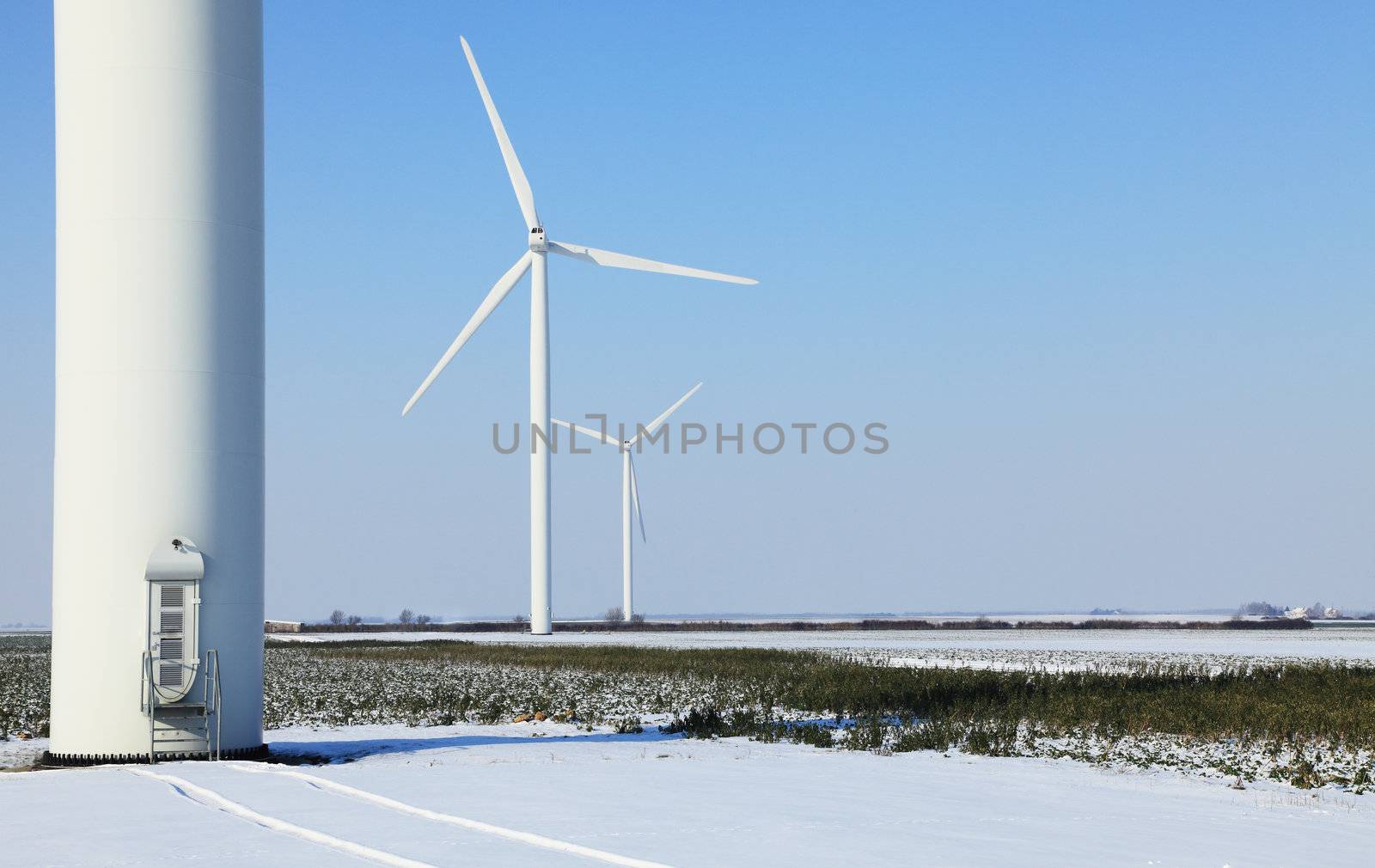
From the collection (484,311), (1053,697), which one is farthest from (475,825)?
(484,311)

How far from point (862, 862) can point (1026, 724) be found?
15.1 metres

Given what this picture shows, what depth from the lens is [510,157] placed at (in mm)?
75312

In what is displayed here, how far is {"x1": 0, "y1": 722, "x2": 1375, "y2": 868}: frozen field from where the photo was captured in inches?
448

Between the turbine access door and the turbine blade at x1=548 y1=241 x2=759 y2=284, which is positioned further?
the turbine blade at x1=548 y1=241 x2=759 y2=284

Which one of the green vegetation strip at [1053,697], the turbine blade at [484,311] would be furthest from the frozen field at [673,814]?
the turbine blade at [484,311]

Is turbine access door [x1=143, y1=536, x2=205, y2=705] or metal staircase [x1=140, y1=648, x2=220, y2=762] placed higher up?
turbine access door [x1=143, y1=536, x2=205, y2=705]

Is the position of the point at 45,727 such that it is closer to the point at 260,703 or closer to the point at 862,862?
the point at 260,703

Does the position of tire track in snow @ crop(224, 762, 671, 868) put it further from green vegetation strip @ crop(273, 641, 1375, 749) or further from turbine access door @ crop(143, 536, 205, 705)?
green vegetation strip @ crop(273, 641, 1375, 749)

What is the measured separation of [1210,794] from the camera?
55.5 feet

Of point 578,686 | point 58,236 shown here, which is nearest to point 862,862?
point 58,236

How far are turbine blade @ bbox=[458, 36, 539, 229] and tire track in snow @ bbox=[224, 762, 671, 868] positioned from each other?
2336 inches

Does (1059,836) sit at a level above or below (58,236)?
below

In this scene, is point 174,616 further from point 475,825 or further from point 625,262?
point 625,262

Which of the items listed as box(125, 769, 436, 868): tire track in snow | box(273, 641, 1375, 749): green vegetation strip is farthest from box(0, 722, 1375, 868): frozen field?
box(273, 641, 1375, 749): green vegetation strip
